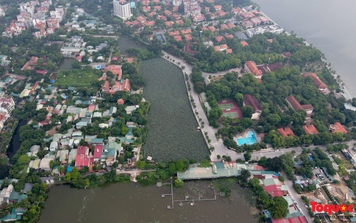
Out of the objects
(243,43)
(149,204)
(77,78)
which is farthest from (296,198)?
(77,78)

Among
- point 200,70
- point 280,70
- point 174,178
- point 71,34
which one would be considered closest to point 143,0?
point 71,34

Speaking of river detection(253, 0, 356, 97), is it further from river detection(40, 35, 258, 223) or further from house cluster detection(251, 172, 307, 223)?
river detection(40, 35, 258, 223)

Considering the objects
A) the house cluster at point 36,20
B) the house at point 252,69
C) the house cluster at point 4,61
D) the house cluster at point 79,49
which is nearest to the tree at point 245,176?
the house at point 252,69

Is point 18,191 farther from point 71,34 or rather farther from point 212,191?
point 71,34

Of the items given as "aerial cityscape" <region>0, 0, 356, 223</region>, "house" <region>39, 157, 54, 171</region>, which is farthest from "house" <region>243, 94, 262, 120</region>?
"house" <region>39, 157, 54, 171</region>

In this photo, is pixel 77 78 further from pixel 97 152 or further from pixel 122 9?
pixel 122 9

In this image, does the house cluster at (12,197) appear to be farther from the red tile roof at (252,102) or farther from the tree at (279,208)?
the red tile roof at (252,102)

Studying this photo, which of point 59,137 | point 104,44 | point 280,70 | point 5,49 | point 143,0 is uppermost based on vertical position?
point 280,70
